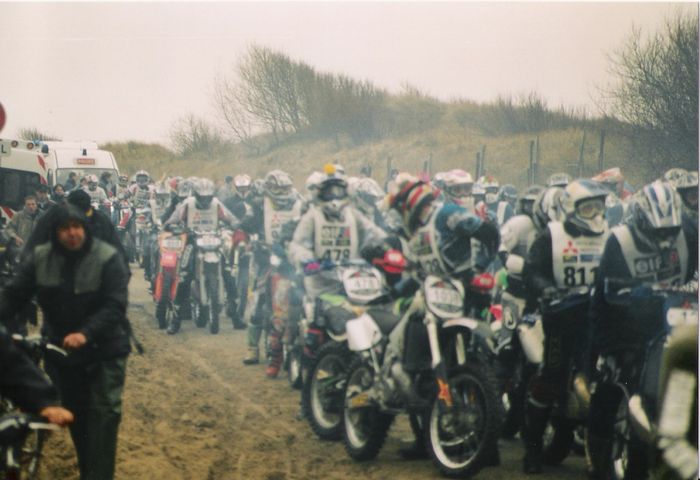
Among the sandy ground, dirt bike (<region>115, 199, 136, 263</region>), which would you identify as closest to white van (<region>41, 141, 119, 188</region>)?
dirt bike (<region>115, 199, 136, 263</region>)

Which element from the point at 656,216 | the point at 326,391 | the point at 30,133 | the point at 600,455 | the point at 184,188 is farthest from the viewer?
the point at 184,188

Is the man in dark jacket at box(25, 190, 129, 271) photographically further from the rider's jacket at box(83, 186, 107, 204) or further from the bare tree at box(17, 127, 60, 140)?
the bare tree at box(17, 127, 60, 140)

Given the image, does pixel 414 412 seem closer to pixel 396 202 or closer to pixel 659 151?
pixel 396 202

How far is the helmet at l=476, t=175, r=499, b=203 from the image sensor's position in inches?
372

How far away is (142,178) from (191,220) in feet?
9.71

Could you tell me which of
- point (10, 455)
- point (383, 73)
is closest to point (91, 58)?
point (383, 73)

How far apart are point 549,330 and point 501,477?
3.26 ft

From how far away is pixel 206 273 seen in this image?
12.4 m

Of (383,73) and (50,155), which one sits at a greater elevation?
(383,73)

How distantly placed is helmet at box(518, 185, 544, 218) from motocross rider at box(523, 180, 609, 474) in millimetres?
1155

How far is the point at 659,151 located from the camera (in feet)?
28.6

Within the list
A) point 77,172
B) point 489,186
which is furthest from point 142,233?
point 489,186

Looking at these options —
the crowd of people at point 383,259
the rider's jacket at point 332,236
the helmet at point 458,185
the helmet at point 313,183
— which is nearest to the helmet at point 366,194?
the crowd of people at point 383,259

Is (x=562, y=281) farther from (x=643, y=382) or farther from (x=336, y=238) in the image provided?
(x=336, y=238)
